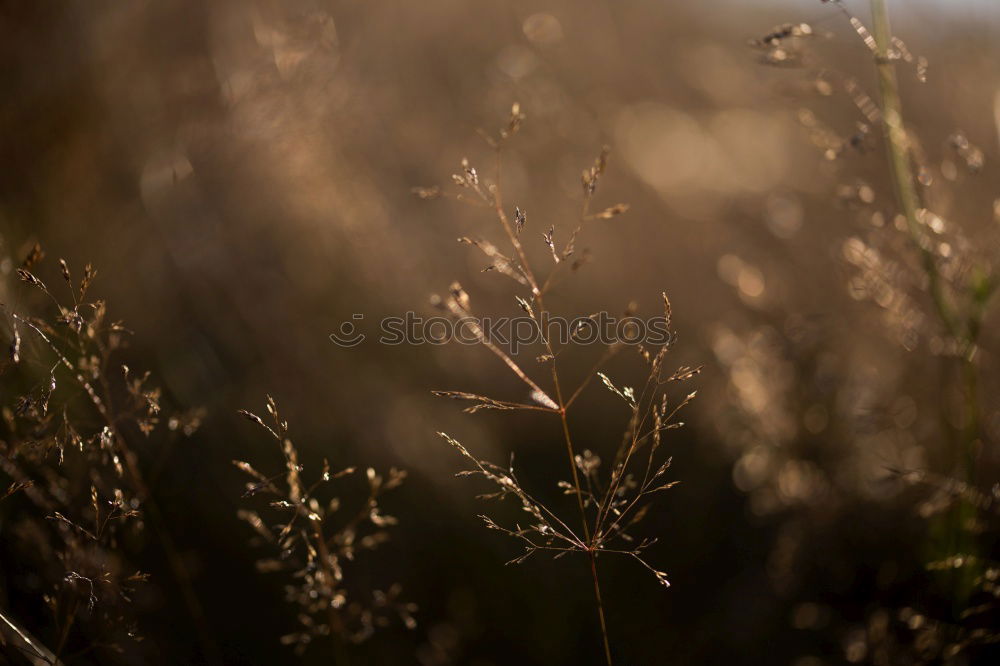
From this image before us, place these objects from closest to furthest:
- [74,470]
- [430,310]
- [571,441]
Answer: [74,470]
[571,441]
[430,310]

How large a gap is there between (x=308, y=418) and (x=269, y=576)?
52 centimetres

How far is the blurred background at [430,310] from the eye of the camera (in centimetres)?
175

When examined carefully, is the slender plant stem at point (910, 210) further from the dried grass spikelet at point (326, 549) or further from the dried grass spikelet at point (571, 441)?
the dried grass spikelet at point (326, 549)

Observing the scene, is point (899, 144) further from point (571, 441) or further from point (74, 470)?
point (74, 470)

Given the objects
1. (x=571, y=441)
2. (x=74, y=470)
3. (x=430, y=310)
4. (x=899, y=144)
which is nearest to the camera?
(x=899, y=144)

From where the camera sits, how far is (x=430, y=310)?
2721 millimetres

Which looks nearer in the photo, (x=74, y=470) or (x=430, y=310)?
(x=74, y=470)

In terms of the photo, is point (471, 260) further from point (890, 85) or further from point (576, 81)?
point (890, 85)

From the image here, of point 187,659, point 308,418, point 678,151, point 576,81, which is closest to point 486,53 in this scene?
point 576,81

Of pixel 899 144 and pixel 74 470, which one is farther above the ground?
pixel 899 144

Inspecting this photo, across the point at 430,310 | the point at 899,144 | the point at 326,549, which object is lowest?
the point at 430,310

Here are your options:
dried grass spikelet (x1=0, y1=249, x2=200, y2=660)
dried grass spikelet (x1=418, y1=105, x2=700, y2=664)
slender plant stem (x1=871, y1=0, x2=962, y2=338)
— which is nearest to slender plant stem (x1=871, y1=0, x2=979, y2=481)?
slender plant stem (x1=871, y1=0, x2=962, y2=338)

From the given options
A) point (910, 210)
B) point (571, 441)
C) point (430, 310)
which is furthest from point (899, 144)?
point (430, 310)

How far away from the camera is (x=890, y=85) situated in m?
1.32
